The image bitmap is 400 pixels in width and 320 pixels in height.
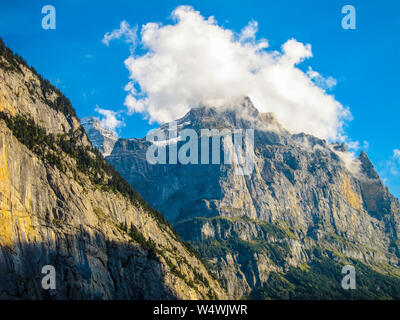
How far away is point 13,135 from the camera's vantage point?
582 ft

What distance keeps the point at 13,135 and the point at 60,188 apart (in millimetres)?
28342

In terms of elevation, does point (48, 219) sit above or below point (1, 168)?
below

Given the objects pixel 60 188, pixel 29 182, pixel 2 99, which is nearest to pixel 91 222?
pixel 60 188

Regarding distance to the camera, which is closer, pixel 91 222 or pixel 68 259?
pixel 68 259

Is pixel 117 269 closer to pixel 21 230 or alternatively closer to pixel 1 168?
pixel 21 230
